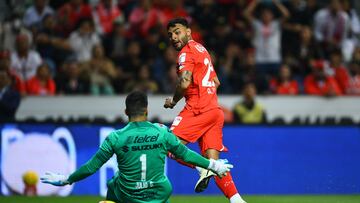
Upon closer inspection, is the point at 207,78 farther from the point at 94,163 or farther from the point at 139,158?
the point at 94,163

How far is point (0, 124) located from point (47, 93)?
2.04 m

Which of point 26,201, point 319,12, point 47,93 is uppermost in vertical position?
point 319,12

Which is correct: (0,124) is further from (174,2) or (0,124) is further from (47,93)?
(174,2)

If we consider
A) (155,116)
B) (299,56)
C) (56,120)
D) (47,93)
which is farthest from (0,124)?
(299,56)

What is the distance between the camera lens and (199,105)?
1044 centimetres

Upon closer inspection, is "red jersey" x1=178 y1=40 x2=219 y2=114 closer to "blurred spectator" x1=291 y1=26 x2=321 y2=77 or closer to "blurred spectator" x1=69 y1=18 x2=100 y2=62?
"blurred spectator" x1=69 y1=18 x2=100 y2=62

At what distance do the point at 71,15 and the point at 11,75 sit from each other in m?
2.54

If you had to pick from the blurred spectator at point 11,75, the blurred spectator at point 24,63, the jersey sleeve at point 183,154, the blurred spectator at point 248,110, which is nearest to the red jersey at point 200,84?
the jersey sleeve at point 183,154

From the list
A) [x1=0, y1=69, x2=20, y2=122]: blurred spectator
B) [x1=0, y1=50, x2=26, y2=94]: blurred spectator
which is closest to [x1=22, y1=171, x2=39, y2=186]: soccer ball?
[x1=0, y1=69, x2=20, y2=122]: blurred spectator

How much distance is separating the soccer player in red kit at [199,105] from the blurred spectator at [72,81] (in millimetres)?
6632

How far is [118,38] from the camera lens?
1803cm

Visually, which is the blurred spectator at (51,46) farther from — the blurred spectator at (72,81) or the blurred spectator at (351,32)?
the blurred spectator at (351,32)

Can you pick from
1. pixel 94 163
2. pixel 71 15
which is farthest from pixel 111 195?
pixel 71 15

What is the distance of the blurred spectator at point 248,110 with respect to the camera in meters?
16.1
